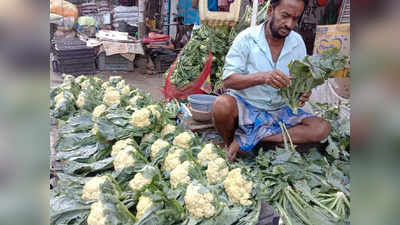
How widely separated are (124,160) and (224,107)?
→ 0.95 m

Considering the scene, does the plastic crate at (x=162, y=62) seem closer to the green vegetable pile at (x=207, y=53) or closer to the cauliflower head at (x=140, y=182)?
the green vegetable pile at (x=207, y=53)

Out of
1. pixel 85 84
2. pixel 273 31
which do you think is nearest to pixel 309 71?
pixel 273 31

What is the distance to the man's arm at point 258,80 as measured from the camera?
2105 mm

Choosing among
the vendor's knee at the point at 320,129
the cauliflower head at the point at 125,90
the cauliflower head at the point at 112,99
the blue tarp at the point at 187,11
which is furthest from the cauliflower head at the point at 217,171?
the blue tarp at the point at 187,11

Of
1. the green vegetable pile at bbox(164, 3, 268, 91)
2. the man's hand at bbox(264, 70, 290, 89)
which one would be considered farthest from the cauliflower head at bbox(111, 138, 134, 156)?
the green vegetable pile at bbox(164, 3, 268, 91)

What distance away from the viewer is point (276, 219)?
1.47 meters

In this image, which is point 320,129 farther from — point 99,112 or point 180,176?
point 99,112

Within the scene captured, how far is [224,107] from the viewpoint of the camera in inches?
98.3

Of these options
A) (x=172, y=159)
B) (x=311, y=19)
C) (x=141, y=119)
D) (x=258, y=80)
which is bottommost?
(x=172, y=159)
